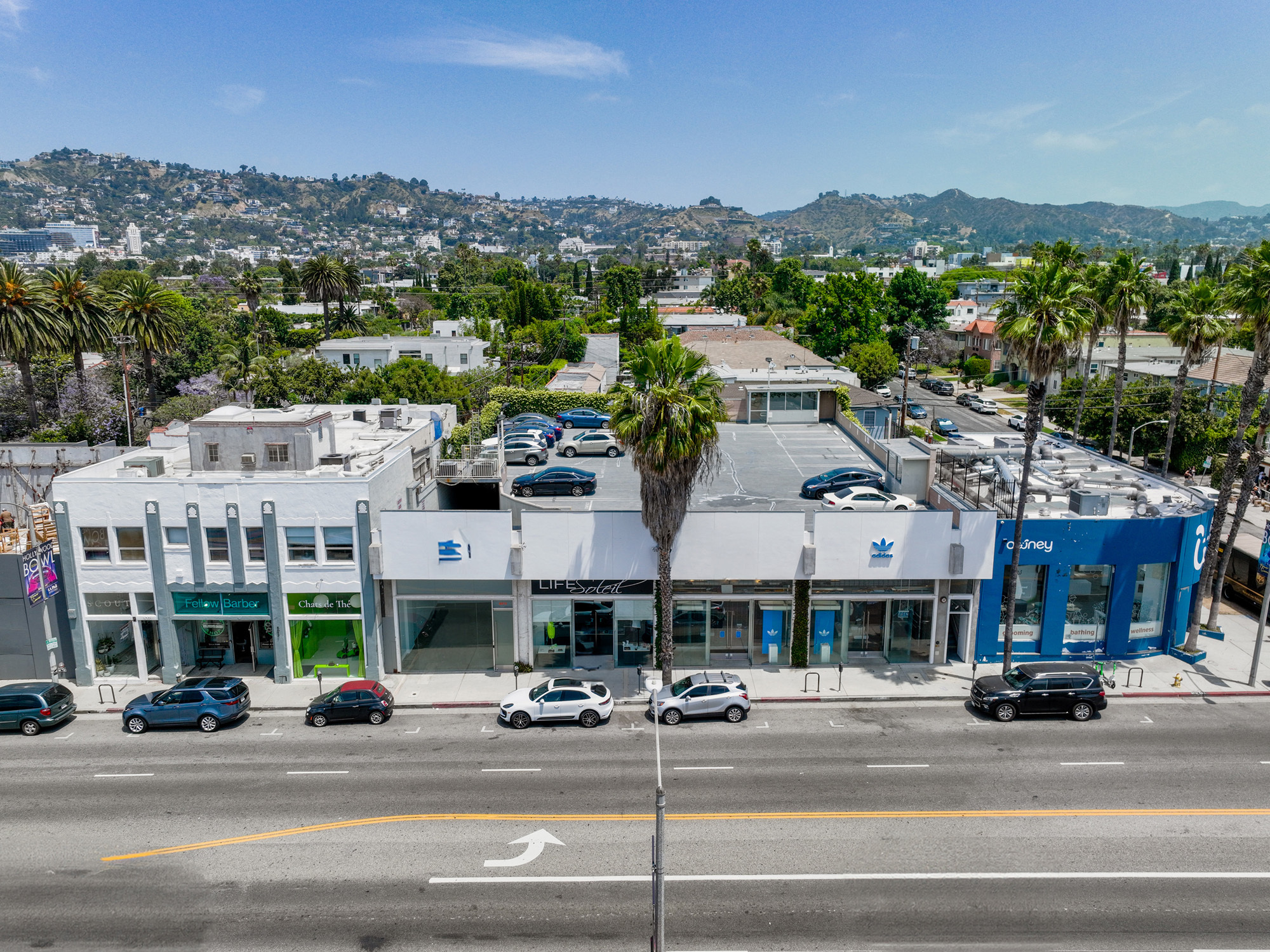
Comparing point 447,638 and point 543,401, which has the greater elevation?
point 543,401

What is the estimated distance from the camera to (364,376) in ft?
249

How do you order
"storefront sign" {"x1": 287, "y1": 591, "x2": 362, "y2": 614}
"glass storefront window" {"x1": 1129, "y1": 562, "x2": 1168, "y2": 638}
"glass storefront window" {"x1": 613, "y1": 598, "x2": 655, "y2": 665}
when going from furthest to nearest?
"glass storefront window" {"x1": 1129, "y1": 562, "x2": 1168, "y2": 638}, "glass storefront window" {"x1": 613, "y1": 598, "x2": 655, "y2": 665}, "storefront sign" {"x1": 287, "y1": 591, "x2": 362, "y2": 614}

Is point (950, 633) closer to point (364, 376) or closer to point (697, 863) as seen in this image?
point (697, 863)

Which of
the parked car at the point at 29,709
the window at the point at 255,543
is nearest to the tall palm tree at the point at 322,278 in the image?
the window at the point at 255,543

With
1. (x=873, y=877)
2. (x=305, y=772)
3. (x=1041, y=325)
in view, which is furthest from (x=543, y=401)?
(x=873, y=877)

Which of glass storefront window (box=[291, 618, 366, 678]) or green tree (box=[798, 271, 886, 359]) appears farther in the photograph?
green tree (box=[798, 271, 886, 359])

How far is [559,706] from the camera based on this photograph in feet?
89.7

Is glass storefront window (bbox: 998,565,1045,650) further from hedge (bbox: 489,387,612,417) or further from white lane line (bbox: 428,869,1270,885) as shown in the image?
hedge (bbox: 489,387,612,417)

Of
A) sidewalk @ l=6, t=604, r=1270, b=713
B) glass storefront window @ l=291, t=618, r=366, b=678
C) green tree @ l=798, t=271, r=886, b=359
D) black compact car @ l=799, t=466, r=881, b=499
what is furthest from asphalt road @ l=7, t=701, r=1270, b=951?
green tree @ l=798, t=271, r=886, b=359

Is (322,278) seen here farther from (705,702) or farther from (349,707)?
(705,702)

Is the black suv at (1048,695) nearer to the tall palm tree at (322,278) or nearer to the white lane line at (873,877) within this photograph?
the white lane line at (873,877)

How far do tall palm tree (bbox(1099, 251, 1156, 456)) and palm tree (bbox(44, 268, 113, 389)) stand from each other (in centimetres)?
7038

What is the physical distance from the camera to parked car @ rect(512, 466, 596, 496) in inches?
1439

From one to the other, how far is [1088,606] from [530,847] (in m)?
23.7
